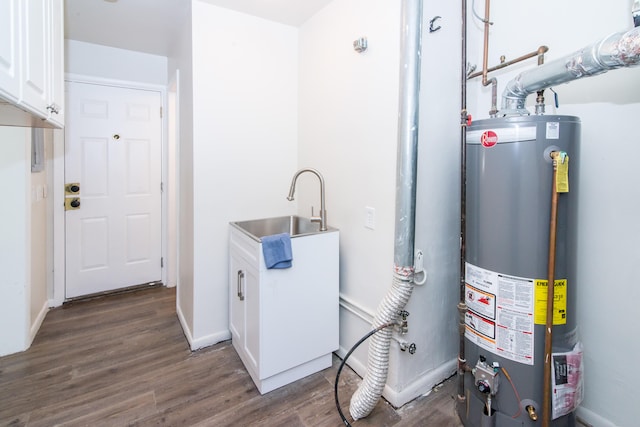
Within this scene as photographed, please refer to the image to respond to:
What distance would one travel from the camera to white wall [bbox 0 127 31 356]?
2.13 meters

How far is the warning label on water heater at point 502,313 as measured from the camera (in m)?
1.32

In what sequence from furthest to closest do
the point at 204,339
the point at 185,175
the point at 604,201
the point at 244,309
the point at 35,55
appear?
the point at 185,175, the point at 204,339, the point at 244,309, the point at 604,201, the point at 35,55

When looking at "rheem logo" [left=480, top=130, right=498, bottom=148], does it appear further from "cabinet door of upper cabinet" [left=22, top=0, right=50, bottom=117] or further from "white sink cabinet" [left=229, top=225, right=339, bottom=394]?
"cabinet door of upper cabinet" [left=22, top=0, right=50, bottom=117]

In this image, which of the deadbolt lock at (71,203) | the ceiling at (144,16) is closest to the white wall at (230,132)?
the ceiling at (144,16)

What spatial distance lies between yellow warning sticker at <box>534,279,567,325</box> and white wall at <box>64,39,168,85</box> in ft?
11.8

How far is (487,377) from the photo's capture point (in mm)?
1408

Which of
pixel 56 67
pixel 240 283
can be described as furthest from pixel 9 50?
pixel 240 283

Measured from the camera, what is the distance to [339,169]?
2105mm

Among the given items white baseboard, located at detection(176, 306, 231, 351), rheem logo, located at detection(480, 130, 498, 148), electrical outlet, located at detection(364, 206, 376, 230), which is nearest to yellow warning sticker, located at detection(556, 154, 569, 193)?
rheem logo, located at detection(480, 130, 498, 148)

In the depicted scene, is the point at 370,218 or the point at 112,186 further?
the point at 112,186

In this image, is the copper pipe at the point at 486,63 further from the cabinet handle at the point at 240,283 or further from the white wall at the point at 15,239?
the white wall at the point at 15,239

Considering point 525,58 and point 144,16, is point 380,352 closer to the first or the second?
point 525,58

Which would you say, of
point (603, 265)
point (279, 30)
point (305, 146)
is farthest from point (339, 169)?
point (603, 265)

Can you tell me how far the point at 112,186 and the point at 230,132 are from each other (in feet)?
5.62
